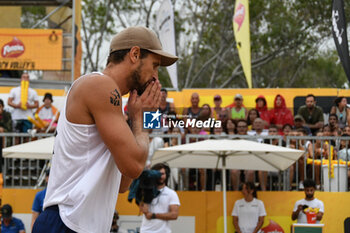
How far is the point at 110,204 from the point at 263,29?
2672cm

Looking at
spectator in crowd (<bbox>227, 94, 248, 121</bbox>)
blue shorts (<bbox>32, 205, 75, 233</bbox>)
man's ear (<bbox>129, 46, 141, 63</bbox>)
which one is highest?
spectator in crowd (<bbox>227, 94, 248, 121</bbox>)

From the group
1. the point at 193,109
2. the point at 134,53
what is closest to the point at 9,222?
the point at 193,109

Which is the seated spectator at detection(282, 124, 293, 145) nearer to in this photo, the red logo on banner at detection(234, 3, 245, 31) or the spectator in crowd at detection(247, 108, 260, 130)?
the spectator in crowd at detection(247, 108, 260, 130)

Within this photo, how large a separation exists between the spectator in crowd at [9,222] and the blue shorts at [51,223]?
25.9ft

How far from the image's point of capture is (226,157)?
35.0ft

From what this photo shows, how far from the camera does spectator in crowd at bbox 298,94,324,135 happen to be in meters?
12.6

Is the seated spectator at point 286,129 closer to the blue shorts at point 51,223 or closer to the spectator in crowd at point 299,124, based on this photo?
the spectator in crowd at point 299,124

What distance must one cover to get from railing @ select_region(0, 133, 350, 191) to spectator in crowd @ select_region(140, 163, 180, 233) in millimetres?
1700

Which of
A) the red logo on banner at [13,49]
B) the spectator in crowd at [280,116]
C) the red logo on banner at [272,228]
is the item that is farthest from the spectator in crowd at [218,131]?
the red logo on banner at [13,49]

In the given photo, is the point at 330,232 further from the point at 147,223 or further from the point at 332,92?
the point at 332,92

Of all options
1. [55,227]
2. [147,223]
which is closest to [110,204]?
[55,227]

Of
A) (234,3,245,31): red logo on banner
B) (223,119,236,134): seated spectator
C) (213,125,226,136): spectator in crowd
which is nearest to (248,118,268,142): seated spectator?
(223,119,236,134): seated spectator

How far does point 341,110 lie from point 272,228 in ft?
12.3

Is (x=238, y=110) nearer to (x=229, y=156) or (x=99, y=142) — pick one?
(x=229, y=156)
